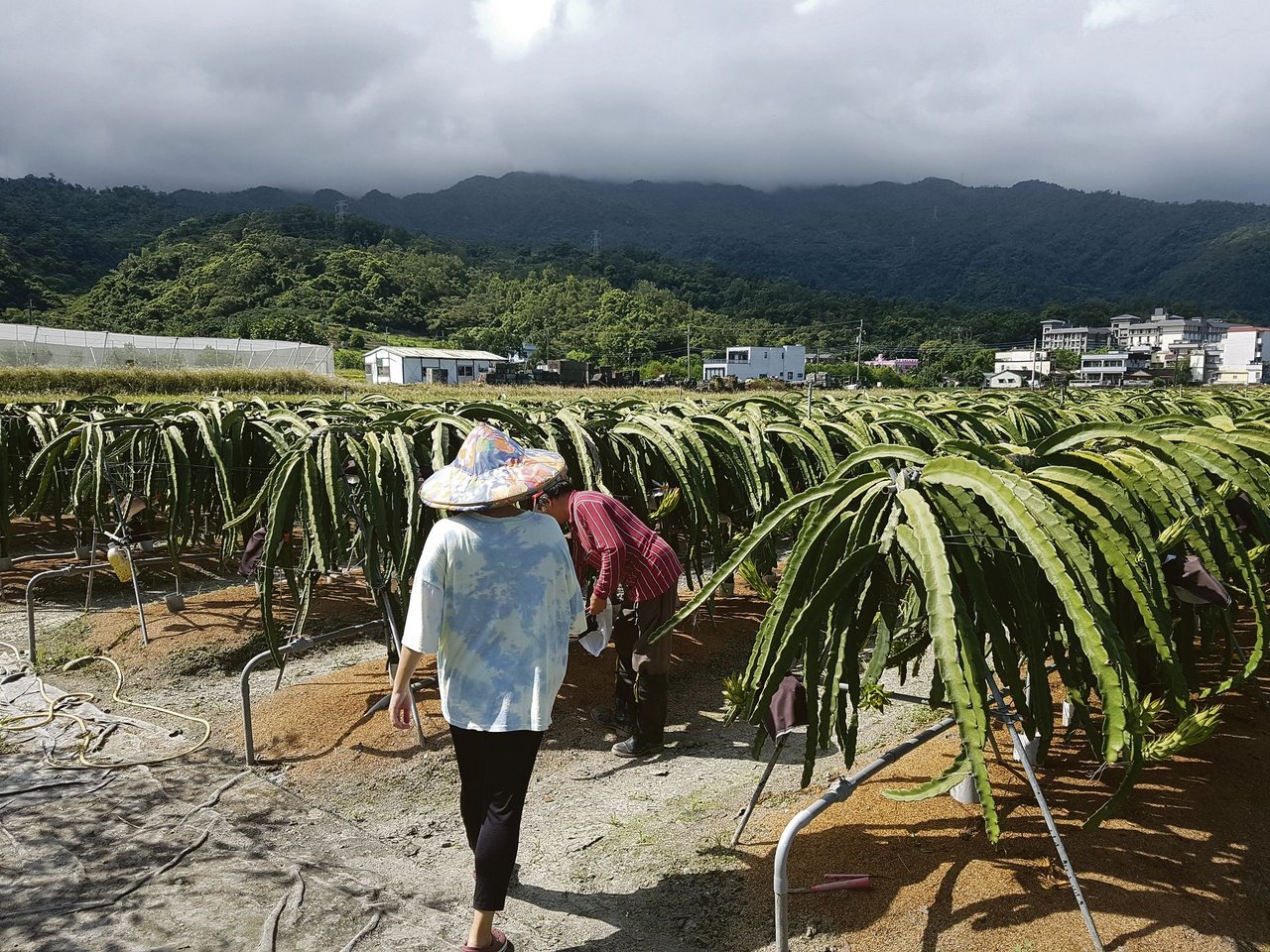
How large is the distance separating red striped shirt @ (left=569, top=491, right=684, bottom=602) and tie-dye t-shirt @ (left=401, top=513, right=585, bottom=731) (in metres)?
1.20

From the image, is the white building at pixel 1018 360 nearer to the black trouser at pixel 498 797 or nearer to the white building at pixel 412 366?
the white building at pixel 412 366

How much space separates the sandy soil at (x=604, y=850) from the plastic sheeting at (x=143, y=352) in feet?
103

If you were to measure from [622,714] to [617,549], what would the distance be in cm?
130

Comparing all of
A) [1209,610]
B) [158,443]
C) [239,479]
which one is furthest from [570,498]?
[158,443]

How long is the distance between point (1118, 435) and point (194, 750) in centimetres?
514

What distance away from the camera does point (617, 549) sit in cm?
436

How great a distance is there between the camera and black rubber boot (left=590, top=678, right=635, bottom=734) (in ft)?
16.6

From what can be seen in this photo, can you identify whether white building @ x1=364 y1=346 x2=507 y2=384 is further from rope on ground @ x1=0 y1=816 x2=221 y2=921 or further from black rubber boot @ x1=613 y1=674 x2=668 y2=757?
rope on ground @ x1=0 y1=816 x2=221 y2=921

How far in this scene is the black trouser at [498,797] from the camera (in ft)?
9.95

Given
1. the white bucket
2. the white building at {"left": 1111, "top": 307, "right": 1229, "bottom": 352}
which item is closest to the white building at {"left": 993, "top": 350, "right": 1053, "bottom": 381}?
the white building at {"left": 1111, "top": 307, "right": 1229, "bottom": 352}

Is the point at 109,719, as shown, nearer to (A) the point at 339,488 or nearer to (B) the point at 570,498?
(A) the point at 339,488

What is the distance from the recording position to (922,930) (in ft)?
9.30

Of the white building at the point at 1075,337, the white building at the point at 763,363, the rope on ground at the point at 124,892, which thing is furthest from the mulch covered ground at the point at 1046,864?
the white building at the point at 1075,337

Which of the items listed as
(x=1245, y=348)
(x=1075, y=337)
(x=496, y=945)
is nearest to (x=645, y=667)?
(x=496, y=945)
